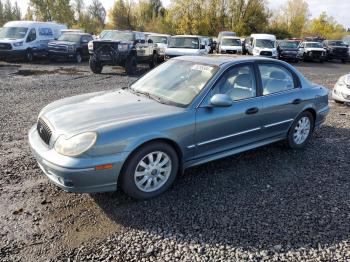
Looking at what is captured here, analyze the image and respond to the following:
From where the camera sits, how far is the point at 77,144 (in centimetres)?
344

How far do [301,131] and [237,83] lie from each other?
1.71 meters

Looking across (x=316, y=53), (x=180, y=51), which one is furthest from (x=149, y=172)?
(x=316, y=53)

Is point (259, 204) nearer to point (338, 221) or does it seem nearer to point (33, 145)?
point (338, 221)

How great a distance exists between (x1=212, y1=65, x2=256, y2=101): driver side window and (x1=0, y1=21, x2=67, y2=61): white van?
1628cm

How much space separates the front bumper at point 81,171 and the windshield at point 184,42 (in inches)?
592

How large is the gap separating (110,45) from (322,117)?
10.5 m

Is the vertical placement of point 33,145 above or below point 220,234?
above

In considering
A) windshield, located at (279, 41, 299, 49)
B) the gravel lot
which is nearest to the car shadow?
the gravel lot

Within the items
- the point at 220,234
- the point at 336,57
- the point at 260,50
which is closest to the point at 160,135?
the point at 220,234

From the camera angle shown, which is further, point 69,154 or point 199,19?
point 199,19

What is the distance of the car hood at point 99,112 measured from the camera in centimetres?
364

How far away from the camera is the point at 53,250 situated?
306 cm

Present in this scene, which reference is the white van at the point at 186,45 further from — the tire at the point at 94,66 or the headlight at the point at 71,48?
the headlight at the point at 71,48

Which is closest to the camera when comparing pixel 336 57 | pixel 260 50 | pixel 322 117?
pixel 322 117
